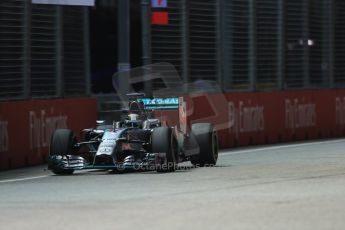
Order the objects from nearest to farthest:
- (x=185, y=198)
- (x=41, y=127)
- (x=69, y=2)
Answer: (x=185, y=198) < (x=41, y=127) < (x=69, y=2)

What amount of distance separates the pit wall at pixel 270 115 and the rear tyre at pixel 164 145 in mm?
6371

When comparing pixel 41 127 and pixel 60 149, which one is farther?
pixel 41 127

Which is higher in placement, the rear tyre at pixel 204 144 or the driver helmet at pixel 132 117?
the driver helmet at pixel 132 117

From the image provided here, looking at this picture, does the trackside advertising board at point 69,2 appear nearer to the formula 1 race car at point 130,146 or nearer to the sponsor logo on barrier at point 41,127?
the sponsor logo on barrier at point 41,127

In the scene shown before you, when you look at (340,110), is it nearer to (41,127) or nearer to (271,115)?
(271,115)

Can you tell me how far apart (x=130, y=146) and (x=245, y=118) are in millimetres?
9286

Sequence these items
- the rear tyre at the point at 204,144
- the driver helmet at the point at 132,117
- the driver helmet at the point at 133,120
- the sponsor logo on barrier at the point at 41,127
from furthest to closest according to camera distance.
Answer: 1. the sponsor logo on barrier at the point at 41,127
2. the rear tyre at the point at 204,144
3. the driver helmet at the point at 132,117
4. the driver helmet at the point at 133,120

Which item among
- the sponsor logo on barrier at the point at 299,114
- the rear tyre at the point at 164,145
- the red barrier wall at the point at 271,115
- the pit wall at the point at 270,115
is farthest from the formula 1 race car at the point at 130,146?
the sponsor logo on barrier at the point at 299,114

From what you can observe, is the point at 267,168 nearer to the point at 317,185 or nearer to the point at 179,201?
the point at 317,185

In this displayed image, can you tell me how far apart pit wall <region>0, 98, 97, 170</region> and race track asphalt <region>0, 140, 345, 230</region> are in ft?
2.22

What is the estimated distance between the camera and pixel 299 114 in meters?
25.9

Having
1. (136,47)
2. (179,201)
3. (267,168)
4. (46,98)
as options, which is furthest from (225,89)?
(179,201)

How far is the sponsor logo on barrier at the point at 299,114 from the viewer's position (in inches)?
1001

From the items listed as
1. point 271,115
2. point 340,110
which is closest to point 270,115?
point 271,115
